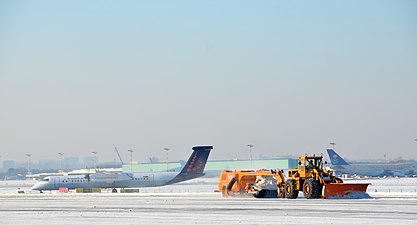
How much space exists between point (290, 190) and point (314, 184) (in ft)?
7.59

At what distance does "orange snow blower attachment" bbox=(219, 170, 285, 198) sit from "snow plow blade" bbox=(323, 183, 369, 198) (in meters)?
4.79

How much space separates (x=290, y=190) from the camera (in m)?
50.5

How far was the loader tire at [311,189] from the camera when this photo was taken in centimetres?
4847

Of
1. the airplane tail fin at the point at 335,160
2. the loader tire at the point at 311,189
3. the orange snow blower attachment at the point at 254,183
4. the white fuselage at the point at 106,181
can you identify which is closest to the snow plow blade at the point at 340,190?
the loader tire at the point at 311,189

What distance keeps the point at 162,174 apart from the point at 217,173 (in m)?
69.2

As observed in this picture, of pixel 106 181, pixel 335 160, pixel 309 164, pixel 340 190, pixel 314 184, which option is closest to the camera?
pixel 340 190

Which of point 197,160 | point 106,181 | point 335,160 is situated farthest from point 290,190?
point 335,160

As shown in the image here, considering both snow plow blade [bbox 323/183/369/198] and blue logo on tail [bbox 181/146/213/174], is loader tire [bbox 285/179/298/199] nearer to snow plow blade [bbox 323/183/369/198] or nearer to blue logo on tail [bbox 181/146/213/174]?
snow plow blade [bbox 323/183/369/198]

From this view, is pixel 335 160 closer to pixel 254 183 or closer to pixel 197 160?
pixel 197 160

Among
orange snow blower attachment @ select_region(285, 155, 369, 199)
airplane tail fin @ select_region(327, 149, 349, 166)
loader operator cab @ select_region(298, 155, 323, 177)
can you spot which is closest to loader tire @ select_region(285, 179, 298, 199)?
orange snow blower attachment @ select_region(285, 155, 369, 199)

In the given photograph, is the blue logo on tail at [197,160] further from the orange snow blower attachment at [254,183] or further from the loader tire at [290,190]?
the loader tire at [290,190]

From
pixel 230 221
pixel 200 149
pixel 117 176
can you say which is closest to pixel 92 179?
pixel 117 176

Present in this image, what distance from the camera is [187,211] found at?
1491 inches

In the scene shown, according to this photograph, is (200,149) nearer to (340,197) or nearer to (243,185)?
(243,185)
